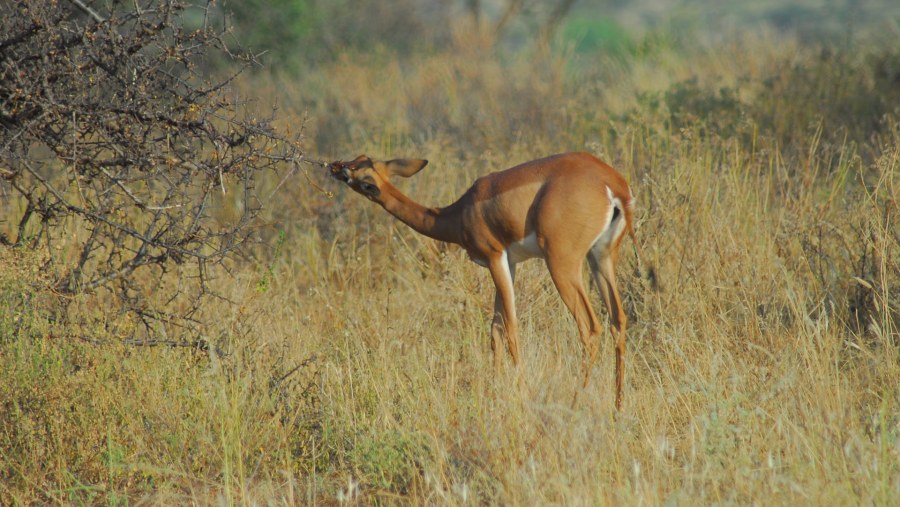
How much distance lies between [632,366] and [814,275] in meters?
1.41

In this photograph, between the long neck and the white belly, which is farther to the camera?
the long neck

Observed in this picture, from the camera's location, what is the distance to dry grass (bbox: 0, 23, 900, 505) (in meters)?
4.24

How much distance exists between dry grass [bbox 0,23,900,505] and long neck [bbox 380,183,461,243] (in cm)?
57

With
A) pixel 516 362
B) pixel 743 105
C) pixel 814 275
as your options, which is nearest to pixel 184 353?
pixel 516 362

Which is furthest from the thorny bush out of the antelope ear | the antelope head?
the antelope ear

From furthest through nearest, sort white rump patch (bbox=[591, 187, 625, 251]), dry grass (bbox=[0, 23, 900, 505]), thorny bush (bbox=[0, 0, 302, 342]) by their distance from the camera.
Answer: white rump patch (bbox=[591, 187, 625, 251])
thorny bush (bbox=[0, 0, 302, 342])
dry grass (bbox=[0, 23, 900, 505])

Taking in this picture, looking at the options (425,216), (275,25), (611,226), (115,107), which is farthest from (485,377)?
(275,25)

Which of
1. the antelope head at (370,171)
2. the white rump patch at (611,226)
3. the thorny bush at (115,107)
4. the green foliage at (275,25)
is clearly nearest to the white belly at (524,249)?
the white rump patch at (611,226)

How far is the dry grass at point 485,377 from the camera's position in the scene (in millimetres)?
4238

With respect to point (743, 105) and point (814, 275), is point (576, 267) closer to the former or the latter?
point (814, 275)

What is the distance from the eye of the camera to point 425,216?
19.5 feet

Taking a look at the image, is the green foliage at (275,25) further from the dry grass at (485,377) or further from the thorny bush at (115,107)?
the thorny bush at (115,107)

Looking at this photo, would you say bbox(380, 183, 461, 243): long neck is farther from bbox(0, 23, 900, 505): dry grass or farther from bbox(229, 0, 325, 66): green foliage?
bbox(229, 0, 325, 66): green foliage

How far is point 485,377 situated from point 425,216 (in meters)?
1.25
